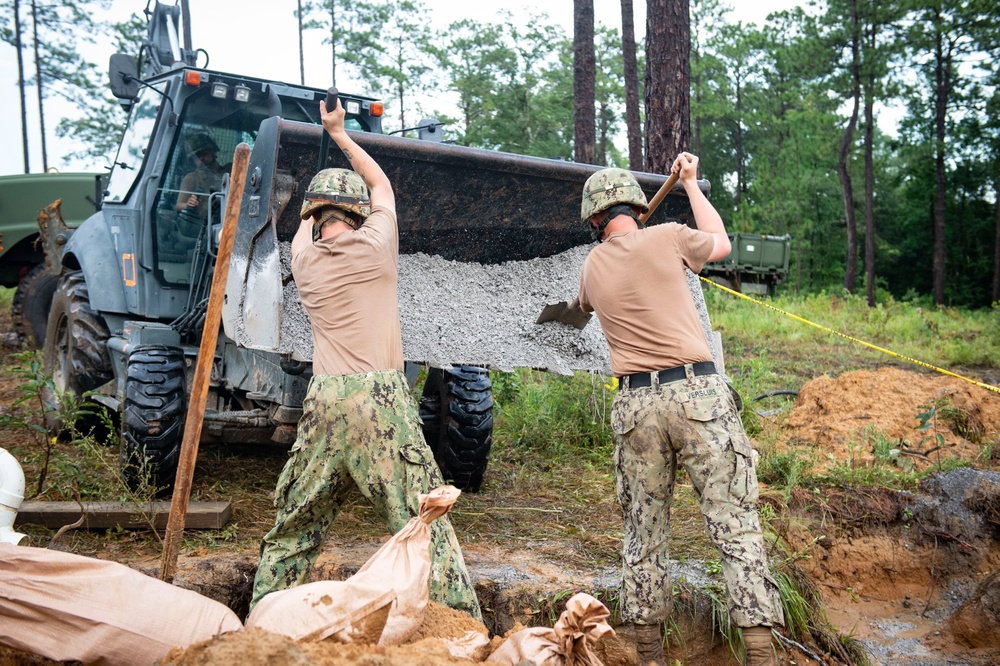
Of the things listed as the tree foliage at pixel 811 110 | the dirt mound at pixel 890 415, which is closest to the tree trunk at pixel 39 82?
the tree foliage at pixel 811 110

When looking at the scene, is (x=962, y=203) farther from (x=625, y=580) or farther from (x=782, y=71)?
(x=625, y=580)

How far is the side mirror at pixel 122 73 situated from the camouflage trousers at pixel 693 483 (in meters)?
4.02

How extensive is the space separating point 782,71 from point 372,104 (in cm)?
3829

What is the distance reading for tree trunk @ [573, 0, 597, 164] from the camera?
11797mm

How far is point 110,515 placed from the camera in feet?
15.0

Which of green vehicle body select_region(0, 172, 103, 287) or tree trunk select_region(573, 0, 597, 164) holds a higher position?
tree trunk select_region(573, 0, 597, 164)

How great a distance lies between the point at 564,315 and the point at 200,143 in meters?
2.96

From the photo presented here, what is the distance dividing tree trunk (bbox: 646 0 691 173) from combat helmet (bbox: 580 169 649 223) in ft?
12.9

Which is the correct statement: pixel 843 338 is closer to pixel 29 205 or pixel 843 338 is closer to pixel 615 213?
pixel 615 213

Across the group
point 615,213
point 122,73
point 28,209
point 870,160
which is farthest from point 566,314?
point 870,160

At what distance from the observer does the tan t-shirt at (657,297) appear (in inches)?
138

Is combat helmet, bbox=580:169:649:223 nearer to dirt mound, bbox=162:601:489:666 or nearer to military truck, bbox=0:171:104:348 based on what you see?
dirt mound, bbox=162:601:489:666

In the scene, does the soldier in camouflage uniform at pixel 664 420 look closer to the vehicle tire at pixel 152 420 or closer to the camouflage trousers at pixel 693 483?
the camouflage trousers at pixel 693 483

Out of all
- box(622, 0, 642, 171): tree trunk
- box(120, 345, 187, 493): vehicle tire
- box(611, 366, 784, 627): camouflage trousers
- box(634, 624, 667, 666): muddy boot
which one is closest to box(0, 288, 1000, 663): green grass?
box(120, 345, 187, 493): vehicle tire
